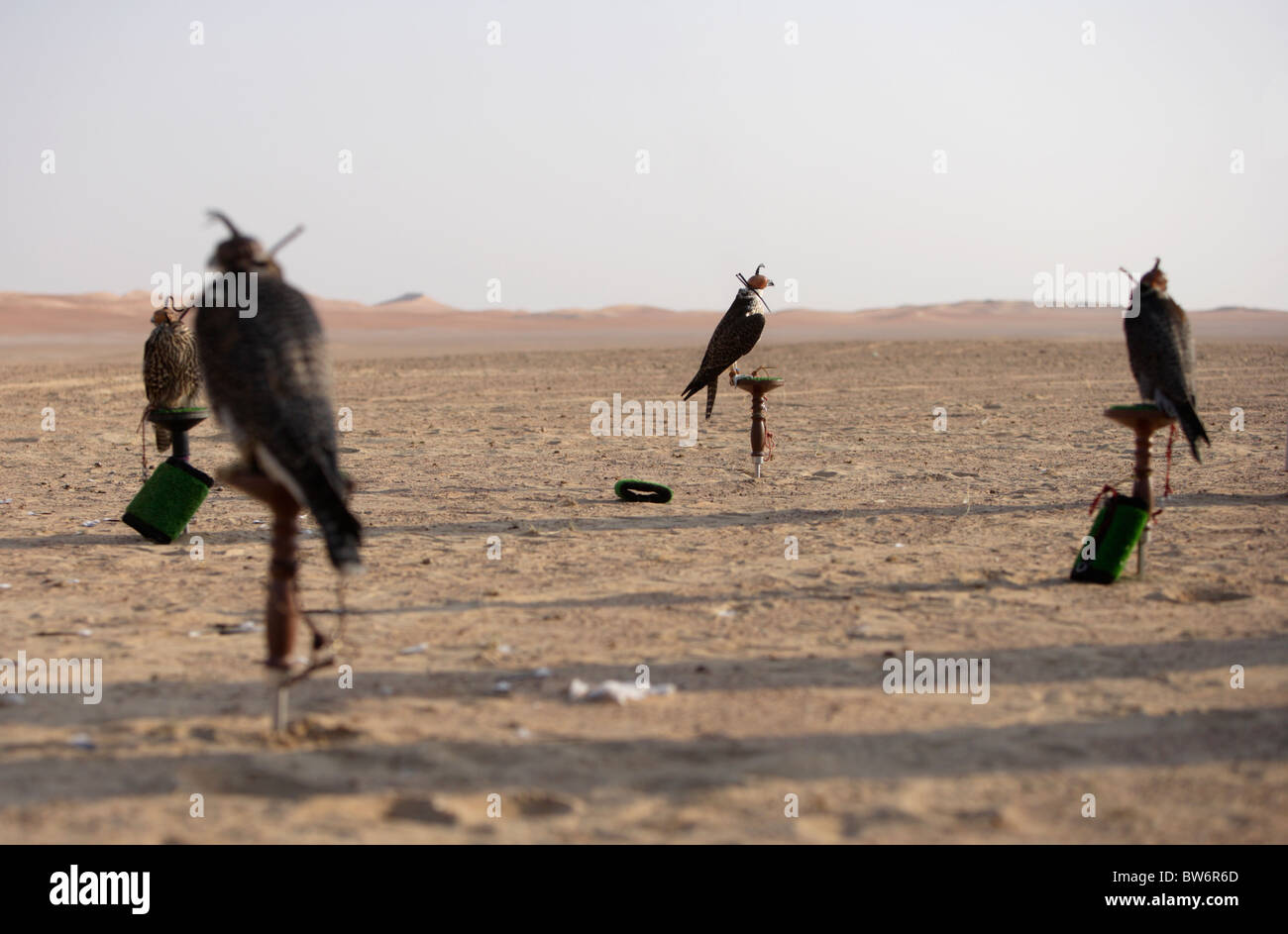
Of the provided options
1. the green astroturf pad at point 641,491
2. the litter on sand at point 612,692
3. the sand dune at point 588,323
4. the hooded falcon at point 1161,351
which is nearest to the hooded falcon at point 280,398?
the litter on sand at point 612,692

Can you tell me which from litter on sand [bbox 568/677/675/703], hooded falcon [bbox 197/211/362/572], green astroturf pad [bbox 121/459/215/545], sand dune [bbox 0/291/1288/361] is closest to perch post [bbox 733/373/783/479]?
green astroturf pad [bbox 121/459/215/545]

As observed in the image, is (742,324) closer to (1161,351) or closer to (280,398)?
(1161,351)

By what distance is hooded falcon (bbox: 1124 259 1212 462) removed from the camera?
22.7 ft

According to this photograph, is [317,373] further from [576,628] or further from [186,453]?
[186,453]

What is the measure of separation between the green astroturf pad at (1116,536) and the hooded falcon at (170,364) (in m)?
6.58

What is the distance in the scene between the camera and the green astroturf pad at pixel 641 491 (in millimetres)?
10258

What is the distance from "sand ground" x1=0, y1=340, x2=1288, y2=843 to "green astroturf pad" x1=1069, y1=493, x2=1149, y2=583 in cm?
12

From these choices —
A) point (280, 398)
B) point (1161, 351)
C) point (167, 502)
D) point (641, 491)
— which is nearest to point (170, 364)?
point (167, 502)

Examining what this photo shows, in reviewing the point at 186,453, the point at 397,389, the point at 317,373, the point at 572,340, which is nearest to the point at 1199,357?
the point at 397,389

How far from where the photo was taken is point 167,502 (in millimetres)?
8547

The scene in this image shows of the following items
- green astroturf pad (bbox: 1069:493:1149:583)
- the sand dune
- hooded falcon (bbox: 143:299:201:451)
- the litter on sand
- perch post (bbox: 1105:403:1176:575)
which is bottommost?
the litter on sand

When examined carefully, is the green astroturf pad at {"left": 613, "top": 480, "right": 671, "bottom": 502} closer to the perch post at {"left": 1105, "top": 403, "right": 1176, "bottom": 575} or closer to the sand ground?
the sand ground

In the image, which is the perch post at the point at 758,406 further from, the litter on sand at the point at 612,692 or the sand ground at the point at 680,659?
the litter on sand at the point at 612,692

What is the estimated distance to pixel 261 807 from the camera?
4.08 m
